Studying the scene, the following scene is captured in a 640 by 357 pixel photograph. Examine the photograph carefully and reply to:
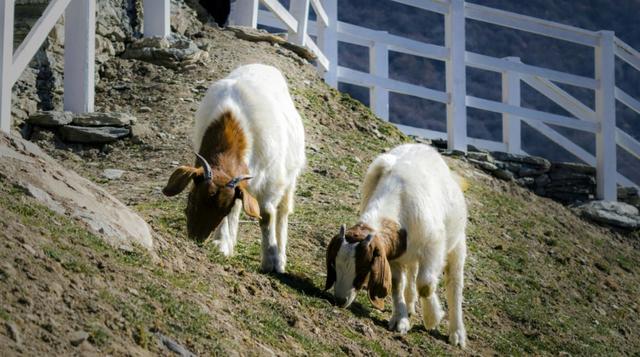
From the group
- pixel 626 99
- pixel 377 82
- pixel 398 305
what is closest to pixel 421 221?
pixel 398 305

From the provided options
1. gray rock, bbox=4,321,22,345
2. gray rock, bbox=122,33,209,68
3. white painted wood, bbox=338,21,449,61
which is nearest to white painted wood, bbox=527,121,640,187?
white painted wood, bbox=338,21,449,61

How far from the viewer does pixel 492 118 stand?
37531mm

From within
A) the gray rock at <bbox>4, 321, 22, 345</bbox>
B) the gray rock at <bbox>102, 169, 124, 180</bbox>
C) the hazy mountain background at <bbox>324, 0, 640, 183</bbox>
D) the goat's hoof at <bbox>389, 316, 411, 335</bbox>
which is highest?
the hazy mountain background at <bbox>324, 0, 640, 183</bbox>

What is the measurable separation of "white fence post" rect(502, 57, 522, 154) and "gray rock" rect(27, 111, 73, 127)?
7.78m

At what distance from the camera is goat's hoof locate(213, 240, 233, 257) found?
9098 millimetres

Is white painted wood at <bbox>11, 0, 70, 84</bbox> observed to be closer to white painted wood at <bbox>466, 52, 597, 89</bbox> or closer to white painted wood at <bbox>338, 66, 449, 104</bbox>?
white painted wood at <bbox>338, 66, 449, 104</bbox>

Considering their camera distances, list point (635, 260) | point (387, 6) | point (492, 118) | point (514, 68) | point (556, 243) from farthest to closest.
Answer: point (387, 6) → point (492, 118) → point (514, 68) → point (635, 260) → point (556, 243)

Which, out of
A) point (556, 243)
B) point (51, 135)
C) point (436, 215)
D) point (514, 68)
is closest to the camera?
point (436, 215)

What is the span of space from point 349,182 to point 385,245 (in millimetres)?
4110

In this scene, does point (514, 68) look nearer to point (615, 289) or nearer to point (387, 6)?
point (615, 289)

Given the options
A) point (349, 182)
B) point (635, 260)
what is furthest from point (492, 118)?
point (349, 182)

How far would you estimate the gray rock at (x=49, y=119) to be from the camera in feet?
39.7

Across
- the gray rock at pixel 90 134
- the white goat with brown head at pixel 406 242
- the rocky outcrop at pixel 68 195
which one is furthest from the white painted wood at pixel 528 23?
the rocky outcrop at pixel 68 195

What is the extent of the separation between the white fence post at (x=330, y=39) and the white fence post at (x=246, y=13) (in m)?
1.43
